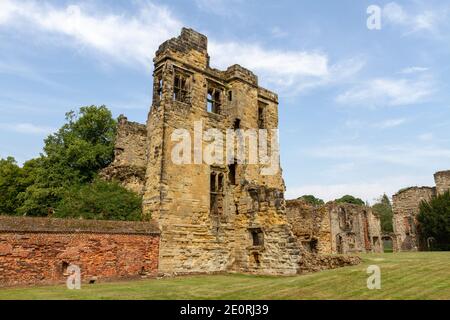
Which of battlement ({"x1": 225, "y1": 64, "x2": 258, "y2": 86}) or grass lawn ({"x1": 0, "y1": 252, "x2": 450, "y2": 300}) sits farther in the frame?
battlement ({"x1": 225, "y1": 64, "x2": 258, "y2": 86})

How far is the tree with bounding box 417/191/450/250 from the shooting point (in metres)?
33.1

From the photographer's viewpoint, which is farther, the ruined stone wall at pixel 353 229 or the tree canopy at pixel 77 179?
the ruined stone wall at pixel 353 229

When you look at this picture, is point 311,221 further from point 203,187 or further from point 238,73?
point 203,187

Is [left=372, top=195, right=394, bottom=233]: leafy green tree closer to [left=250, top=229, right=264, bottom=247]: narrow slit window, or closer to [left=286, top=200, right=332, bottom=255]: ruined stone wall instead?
[left=286, top=200, right=332, bottom=255]: ruined stone wall

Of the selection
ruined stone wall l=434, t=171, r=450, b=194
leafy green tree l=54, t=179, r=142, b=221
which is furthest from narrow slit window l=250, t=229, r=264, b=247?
ruined stone wall l=434, t=171, r=450, b=194

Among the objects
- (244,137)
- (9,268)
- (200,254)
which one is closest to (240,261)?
(200,254)

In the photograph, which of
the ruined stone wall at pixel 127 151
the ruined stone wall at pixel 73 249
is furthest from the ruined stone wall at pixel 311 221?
the ruined stone wall at pixel 73 249

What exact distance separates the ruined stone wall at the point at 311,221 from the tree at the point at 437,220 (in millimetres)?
11510

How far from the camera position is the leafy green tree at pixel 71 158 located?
20.9 m

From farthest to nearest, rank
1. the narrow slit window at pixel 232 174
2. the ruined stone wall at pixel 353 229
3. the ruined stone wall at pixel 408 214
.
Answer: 1. the ruined stone wall at pixel 408 214
2. the ruined stone wall at pixel 353 229
3. the narrow slit window at pixel 232 174

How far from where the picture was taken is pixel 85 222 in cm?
1281

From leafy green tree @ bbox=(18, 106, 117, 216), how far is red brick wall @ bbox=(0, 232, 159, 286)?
8.90 meters

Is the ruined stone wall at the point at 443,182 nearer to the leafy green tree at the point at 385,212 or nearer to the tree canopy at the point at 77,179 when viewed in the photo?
the leafy green tree at the point at 385,212

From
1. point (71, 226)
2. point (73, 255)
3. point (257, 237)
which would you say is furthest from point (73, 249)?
point (257, 237)
